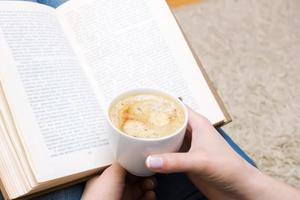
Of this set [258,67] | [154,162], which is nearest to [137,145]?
[154,162]

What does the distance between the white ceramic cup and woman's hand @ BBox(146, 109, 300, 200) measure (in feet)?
0.05

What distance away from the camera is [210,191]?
2.41 feet

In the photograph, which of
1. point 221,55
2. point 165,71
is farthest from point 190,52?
point 221,55

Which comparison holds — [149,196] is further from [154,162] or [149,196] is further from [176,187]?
[154,162]

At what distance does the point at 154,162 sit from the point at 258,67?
1054mm

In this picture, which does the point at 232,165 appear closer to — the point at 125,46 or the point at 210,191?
the point at 210,191

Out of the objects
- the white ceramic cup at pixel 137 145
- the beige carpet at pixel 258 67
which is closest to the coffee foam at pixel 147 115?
the white ceramic cup at pixel 137 145

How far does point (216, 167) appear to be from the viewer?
0.64m

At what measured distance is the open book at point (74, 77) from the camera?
0.66 meters

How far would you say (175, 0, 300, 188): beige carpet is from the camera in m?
1.34

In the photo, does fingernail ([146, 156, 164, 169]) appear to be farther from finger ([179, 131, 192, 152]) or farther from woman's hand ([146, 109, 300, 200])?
finger ([179, 131, 192, 152])

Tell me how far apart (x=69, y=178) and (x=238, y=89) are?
36.3 inches

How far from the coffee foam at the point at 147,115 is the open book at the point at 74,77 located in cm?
9

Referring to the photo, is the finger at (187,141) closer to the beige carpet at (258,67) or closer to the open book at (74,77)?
the open book at (74,77)
